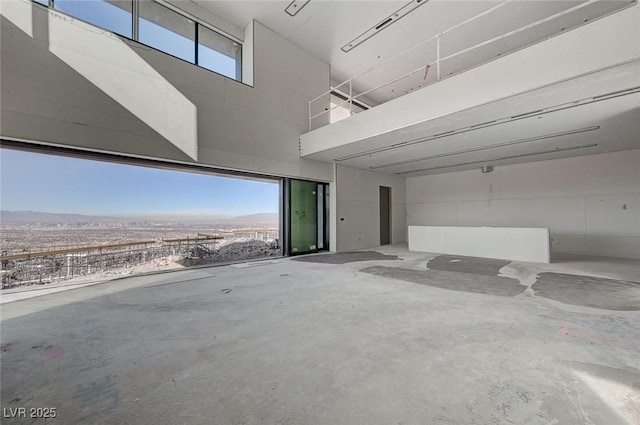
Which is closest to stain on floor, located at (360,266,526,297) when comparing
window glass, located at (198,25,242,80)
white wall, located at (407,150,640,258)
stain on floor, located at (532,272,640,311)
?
stain on floor, located at (532,272,640,311)

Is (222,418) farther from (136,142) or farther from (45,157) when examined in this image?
(45,157)

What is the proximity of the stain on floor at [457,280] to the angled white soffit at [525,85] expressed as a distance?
9.02 feet

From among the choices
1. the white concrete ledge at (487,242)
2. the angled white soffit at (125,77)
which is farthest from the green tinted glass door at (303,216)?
the white concrete ledge at (487,242)

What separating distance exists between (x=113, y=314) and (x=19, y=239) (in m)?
3.12

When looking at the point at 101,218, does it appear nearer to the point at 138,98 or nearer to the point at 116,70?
the point at 138,98

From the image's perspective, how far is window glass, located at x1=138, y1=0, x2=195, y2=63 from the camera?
485 cm

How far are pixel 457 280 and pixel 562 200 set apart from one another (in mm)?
5845

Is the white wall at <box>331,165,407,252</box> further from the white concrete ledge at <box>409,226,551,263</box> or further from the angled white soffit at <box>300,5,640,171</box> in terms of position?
the angled white soffit at <box>300,5,640,171</box>

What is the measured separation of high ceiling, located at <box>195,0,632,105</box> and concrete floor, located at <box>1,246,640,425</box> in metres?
4.53

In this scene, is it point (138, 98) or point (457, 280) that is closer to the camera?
point (457, 280)

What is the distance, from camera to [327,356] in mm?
1858

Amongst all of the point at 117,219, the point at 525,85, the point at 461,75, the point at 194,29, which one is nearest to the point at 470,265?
the point at 525,85

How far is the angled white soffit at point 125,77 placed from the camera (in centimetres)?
386

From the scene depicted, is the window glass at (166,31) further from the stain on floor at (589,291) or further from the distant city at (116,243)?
the stain on floor at (589,291)
